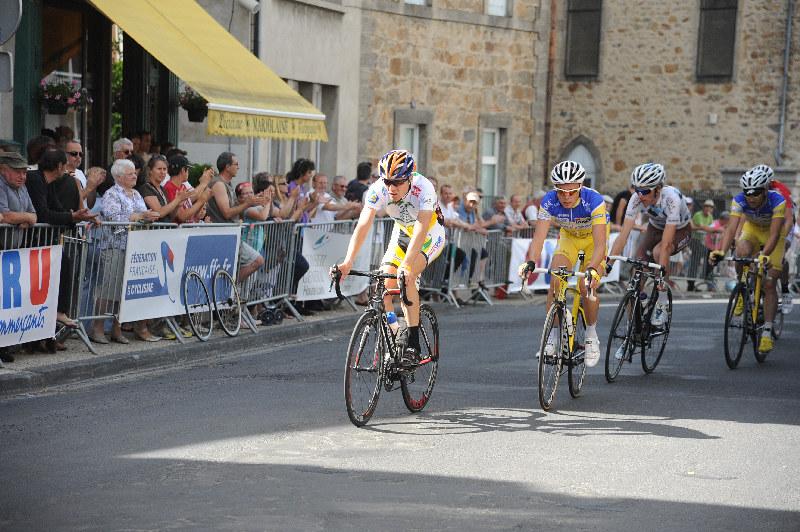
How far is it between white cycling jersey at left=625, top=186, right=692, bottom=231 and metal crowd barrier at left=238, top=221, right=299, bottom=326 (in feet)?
14.3

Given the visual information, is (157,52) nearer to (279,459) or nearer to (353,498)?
(279,459)

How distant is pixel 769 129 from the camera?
120 feet

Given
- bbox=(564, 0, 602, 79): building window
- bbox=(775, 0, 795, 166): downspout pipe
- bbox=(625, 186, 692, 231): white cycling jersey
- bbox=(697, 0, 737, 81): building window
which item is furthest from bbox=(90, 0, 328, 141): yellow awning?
bbox=(564, 0, 602, 79): building window

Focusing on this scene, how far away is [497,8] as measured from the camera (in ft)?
98.3

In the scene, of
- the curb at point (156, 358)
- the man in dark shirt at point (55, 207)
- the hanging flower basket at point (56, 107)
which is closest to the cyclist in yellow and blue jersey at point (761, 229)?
the curb at point (156, 358)

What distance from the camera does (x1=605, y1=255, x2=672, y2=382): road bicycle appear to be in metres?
12.4

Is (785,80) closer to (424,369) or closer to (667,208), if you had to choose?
(667,208)

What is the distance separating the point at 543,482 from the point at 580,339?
11.0 ft

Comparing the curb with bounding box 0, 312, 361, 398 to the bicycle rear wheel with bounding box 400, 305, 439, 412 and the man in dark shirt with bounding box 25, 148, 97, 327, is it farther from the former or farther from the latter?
the bicycle rear wheel with bounding box 400, 305, 439, 412

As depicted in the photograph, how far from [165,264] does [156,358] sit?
1.20 m

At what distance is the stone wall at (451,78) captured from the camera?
2688 cm

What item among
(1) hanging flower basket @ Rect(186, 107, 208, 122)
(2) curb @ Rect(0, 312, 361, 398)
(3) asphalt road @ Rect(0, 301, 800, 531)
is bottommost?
(2) curb @ Rect(0, 312, 361, 398)

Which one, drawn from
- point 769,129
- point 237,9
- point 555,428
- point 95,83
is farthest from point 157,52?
point 769,129

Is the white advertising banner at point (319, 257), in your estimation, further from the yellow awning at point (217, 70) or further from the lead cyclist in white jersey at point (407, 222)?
the lead cyclist in white jersey at point (407, 222)
